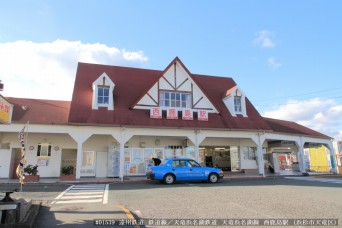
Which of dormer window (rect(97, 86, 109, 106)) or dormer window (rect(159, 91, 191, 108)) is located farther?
dormer window (rect(159, 91, 191, 108))

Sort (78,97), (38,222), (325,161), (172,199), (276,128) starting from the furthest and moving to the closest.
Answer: (325,161) < (276,128) < (78,97) < (172,199) < (38,222)

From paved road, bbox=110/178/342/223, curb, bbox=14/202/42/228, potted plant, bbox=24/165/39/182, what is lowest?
paved road, bbox=110/178/342/223

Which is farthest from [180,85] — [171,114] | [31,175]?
[31,175]

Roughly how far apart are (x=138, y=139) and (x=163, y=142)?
83.8 inches

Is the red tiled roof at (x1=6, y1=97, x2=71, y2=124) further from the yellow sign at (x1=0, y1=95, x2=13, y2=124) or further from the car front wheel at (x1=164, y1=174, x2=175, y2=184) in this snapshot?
the yellow sign at (x1=0, y1=95, x2=13, y2=124)

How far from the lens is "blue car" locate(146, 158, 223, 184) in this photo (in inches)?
620

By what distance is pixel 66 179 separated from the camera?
56.1 feet

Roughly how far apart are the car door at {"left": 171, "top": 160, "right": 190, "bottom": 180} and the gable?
259 inches

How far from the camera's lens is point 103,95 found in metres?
20.2

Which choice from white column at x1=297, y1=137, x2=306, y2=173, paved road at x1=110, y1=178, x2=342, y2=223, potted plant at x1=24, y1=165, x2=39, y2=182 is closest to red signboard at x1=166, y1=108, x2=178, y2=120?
potted plant at x1=24, y1=165, x2=39, y2=182

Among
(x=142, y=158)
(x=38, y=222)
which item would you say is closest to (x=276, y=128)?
(x=142, y=158)

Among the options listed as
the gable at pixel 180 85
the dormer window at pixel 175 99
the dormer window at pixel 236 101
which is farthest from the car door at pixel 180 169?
the dormer window at pixel 236 101

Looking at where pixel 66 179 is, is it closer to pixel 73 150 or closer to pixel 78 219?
pixel 73 150

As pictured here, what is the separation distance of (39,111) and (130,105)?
657 cm
